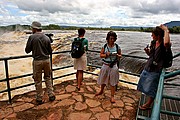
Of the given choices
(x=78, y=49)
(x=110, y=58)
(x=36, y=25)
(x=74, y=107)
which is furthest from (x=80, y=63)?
(x=36, y=25)

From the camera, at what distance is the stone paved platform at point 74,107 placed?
3.31m

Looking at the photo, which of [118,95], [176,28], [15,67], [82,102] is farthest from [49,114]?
[176,28]

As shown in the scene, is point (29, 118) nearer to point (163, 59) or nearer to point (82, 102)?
point (82, 102)

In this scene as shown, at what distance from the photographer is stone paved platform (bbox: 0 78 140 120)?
3.31 meters

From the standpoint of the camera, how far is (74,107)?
364 centimetres

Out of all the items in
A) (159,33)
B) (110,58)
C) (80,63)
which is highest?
(159,33)

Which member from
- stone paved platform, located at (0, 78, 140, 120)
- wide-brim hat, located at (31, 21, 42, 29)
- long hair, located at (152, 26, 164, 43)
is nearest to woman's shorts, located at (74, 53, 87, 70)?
stone paved platform, located at (0, 78, 140, 120)

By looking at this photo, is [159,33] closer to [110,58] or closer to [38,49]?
[110,58]

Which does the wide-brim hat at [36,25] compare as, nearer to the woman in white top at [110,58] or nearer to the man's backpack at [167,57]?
the woman in white top at [110,58]

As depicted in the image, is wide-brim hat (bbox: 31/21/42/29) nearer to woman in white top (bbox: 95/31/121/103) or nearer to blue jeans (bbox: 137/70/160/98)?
woman in white top (bbox: 95/31/121/103)

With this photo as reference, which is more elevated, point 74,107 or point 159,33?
point 159,33

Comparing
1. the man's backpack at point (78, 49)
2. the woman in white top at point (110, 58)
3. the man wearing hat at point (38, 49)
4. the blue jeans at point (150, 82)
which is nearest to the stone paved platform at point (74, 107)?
the man wearing hat at point (38, 49)

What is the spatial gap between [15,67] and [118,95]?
9.03m

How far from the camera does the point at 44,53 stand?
3537 mm
